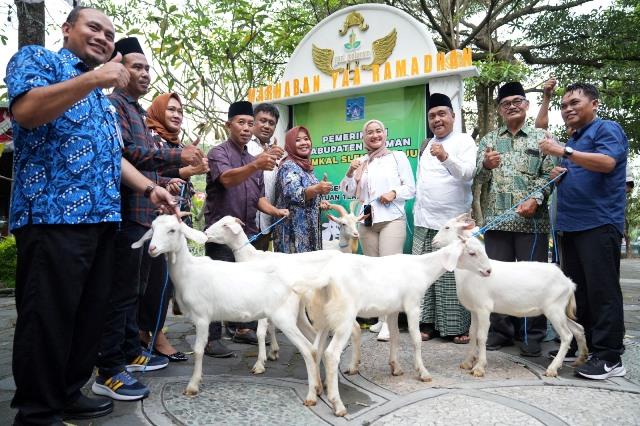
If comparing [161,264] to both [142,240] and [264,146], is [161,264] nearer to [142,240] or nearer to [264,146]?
[142,240]

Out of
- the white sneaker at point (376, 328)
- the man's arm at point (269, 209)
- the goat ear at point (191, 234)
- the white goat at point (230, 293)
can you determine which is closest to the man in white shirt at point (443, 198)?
the white sneaker at point (376, 328)

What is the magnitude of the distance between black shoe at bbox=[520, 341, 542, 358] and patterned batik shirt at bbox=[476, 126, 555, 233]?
3.57 feet

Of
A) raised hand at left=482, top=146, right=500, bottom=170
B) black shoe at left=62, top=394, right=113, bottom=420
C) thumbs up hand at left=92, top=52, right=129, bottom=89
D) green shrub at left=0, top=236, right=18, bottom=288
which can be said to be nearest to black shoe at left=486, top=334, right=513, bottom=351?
raised hand at left=482, top=146, right=500, bottom=170

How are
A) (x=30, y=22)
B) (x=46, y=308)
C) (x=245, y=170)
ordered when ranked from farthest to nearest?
(x=30, y=22) < (x=245, y=170) < (x=46, y=308)

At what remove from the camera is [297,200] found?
5.08m

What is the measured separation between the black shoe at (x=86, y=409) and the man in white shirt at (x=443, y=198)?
129 inches

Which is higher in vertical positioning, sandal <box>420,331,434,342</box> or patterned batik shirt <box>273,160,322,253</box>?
patterned batik shirt <box>273,160,322,253</box>

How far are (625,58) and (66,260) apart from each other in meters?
11.9

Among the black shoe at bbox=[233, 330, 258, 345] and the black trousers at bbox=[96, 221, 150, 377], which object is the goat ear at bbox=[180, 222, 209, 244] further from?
the black shoe at bbox=[233, 330, 258, 345]

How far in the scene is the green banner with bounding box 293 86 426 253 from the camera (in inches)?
241

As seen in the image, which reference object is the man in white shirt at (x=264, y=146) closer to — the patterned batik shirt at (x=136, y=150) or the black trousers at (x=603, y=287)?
the patterned batik shirt at (x=136, y=150)

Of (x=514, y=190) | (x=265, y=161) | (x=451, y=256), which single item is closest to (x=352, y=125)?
(x=514, y=190)

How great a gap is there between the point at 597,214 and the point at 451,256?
1.24 metres

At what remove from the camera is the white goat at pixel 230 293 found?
137 inches
